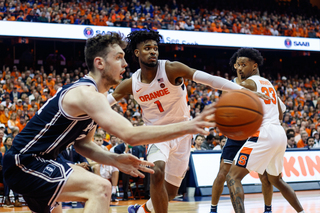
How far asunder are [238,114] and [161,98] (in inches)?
87.6

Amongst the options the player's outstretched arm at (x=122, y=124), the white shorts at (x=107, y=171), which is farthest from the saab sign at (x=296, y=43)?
the player's outstretched arm at (x=122, y=124)

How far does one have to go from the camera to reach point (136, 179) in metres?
9.15

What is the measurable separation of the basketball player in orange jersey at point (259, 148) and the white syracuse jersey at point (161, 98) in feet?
2.94

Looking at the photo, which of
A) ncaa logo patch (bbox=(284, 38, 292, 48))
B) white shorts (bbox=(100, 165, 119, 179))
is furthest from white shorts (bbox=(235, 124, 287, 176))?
ncaa logo patch (bbox=(284, 38, 292, 48))

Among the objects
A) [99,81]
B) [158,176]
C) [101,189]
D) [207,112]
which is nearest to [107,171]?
[158,176]

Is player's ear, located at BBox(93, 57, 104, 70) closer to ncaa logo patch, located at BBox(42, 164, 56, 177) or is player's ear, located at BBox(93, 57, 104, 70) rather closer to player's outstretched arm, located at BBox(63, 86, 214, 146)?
player's outstretched arm, located at BBox(63, 86, 214, 146)

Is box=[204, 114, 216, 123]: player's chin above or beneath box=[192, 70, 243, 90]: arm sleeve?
beneath

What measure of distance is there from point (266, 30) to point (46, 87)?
13401 millimetres

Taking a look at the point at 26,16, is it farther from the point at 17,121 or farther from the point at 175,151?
the point at 175,151

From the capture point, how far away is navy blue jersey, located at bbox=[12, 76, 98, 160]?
2709mm

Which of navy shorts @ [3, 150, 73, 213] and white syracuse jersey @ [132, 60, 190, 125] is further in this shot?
white syracuse jersey @ [132, 60, 190, 125]

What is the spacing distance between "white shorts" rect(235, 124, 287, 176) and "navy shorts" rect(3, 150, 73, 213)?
2471mm

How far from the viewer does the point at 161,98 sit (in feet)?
15.4

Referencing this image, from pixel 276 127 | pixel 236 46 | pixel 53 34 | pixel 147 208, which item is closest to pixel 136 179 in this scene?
pixel 147 208
